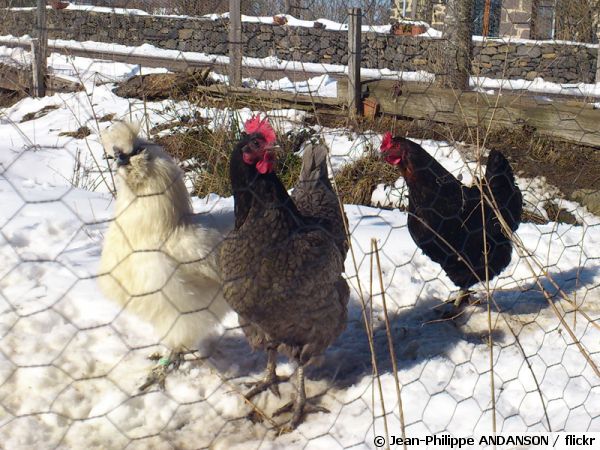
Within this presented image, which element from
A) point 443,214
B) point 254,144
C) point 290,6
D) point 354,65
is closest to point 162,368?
point 254,144

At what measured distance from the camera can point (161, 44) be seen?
13.0 metres

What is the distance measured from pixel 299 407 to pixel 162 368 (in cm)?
48

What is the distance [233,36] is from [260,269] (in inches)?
140

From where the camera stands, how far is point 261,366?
7.43ft

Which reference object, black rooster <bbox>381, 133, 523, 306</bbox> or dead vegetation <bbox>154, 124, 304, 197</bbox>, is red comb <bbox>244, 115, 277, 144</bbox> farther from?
dead vegetation <bbox>154, 124, 304, 197</bbox>

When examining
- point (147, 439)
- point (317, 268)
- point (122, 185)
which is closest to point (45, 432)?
point (147, 439)

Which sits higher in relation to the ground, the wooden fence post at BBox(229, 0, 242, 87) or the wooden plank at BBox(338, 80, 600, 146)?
the wooden fence post at BBox(229, 0, 242, 87)

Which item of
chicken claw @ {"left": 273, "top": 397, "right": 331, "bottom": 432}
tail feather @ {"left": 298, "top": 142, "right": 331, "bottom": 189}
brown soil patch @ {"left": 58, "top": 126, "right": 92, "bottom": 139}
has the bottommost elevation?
chicken claw @ {"left": 273, "top": 397, "right": 331, "bottom": 432}

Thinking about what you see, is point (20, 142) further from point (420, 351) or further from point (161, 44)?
point (161, 44)

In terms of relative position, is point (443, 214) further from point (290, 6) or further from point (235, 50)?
point (235, 50)

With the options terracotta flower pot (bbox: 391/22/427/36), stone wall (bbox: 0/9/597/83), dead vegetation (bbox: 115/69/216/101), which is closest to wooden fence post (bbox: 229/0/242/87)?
dead vegetation (bbox: 115/69/216/101)

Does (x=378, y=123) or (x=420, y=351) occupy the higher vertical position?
(x=378, y=123)

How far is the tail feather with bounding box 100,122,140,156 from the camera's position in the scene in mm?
1888

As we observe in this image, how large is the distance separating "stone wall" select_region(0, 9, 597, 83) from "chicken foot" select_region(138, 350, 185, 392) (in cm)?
749
